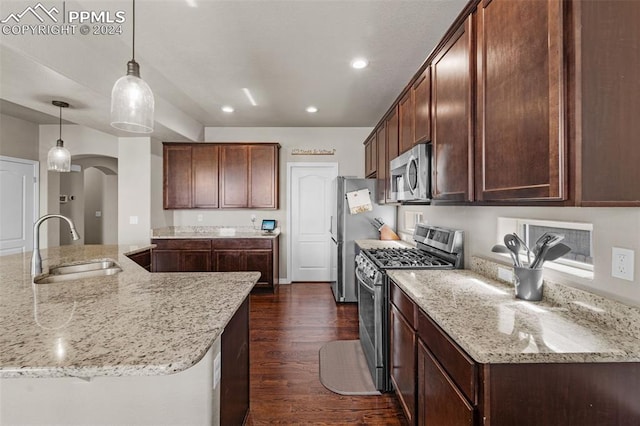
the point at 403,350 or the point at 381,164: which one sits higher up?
the point at 381,164

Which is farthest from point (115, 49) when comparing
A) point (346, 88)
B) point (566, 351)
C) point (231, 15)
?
point (566, 351)

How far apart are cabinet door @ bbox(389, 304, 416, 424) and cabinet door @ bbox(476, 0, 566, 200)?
858mm

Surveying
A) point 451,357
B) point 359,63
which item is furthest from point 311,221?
point 451,357

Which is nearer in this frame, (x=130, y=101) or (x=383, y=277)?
(x=130, y=101)

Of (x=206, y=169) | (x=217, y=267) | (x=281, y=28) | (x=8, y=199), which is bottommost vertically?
(x=217, y=267)

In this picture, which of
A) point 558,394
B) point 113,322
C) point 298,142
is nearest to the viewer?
point 558,394

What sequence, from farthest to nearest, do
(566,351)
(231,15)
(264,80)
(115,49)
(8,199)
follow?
(8,199) → (264,80) → (115,49) → (231,15) → (566,351)

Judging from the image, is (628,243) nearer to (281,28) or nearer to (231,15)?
(281,28)

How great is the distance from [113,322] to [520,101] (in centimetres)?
172

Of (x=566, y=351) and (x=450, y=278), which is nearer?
(x=566, y=351)

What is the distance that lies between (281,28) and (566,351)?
8.30ft

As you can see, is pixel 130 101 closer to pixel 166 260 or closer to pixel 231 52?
pixel 231 52

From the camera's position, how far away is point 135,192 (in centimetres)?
439

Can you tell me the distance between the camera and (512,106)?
1.24m
